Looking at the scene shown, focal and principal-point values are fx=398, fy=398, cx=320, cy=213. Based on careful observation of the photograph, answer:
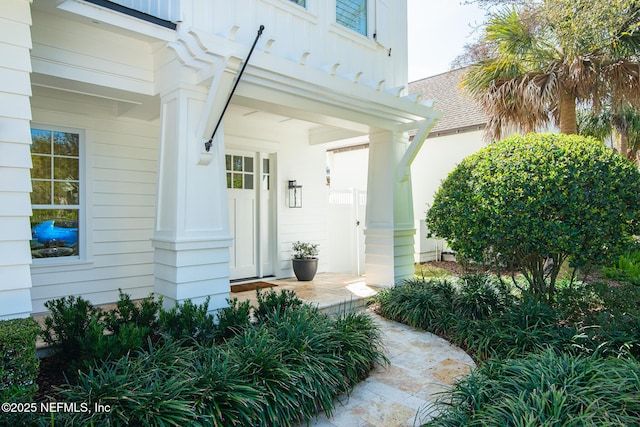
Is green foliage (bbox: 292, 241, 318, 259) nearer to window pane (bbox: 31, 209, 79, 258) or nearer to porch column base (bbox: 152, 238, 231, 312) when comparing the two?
porch column base (bbox: 152, 238, 231, 312)

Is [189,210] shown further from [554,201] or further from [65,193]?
[554,201]

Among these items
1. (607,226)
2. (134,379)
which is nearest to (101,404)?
(134,379)

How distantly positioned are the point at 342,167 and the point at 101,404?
1214cm

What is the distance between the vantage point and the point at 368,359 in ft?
12.7

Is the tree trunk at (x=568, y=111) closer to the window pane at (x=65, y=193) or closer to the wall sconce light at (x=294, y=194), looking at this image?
the wall sconce light at (x=294, y=194)

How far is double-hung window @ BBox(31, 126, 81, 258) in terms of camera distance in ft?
16.1

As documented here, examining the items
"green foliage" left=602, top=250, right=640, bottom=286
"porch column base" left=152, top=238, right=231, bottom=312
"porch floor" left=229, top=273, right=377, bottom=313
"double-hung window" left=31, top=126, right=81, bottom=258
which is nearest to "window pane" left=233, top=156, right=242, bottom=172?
"porch floor" left=229, top=273, right=377, bottom=313

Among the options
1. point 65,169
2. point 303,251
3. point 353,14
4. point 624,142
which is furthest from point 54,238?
point 624,142

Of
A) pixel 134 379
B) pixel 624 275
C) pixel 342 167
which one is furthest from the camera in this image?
pixel 342 167

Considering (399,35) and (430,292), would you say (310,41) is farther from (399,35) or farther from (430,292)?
(430,292)

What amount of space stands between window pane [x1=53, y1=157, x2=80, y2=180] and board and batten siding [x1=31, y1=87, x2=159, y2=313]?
12 cm

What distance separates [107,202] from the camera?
540 centimetres

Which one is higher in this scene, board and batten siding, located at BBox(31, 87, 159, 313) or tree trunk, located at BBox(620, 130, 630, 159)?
tree trunk, located at BBox(620, 130, 630, 159)

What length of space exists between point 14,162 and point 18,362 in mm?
1511
